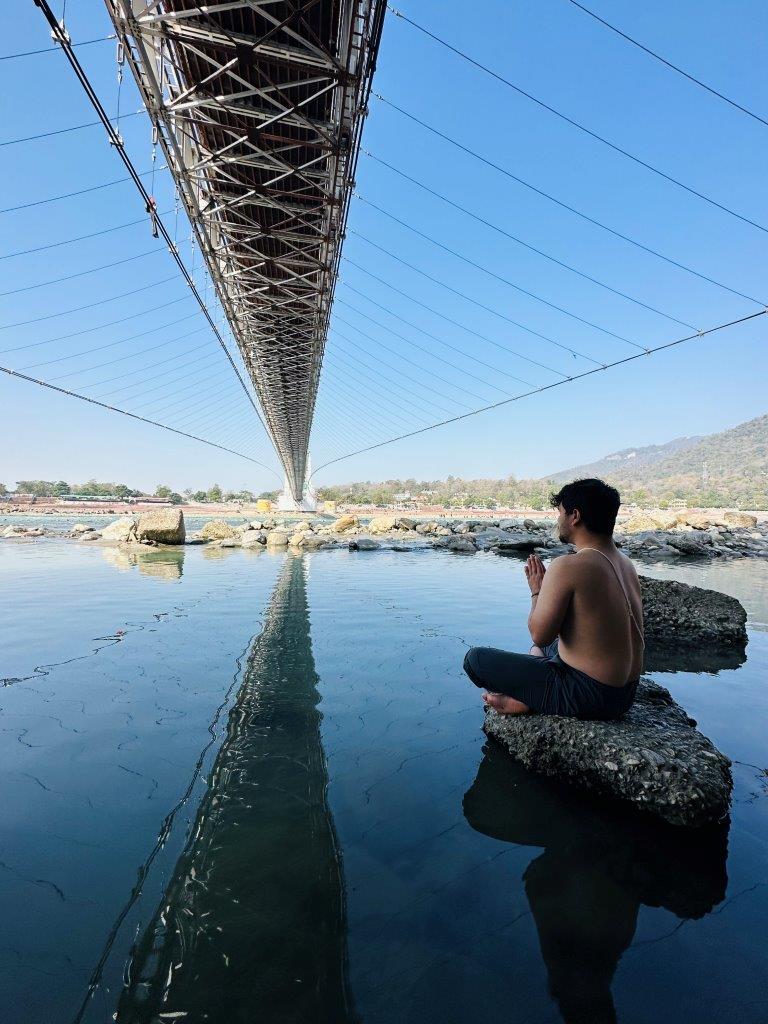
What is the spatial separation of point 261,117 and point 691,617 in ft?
30.9

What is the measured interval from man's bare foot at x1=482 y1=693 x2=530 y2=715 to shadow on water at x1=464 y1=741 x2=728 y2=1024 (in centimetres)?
35

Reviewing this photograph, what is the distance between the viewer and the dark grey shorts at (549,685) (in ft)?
8.91

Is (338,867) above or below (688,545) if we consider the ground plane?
below

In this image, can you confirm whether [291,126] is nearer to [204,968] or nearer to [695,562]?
[204,968]

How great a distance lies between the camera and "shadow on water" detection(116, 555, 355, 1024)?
140 centimetres

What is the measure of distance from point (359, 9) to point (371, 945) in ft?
30.5

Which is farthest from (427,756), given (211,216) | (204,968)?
(211,216)

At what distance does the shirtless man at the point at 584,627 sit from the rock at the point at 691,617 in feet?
11.8

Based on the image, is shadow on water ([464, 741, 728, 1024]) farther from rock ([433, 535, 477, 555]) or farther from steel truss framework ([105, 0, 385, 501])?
rock ([433, 535, 477, 555])

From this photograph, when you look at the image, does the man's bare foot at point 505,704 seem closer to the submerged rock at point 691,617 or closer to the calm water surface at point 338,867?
the calm water surface at point 338,867

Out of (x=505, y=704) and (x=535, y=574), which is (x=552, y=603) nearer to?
(x=535, y=574)

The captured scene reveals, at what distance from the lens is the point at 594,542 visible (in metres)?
2.68

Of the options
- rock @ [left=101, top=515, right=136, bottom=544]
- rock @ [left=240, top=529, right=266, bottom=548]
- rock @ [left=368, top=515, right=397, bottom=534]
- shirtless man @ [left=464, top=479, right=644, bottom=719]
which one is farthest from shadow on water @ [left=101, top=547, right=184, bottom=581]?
rock @ [left=368, top=515, right=397, bottom=534]

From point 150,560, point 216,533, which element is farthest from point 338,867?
point 216,533
